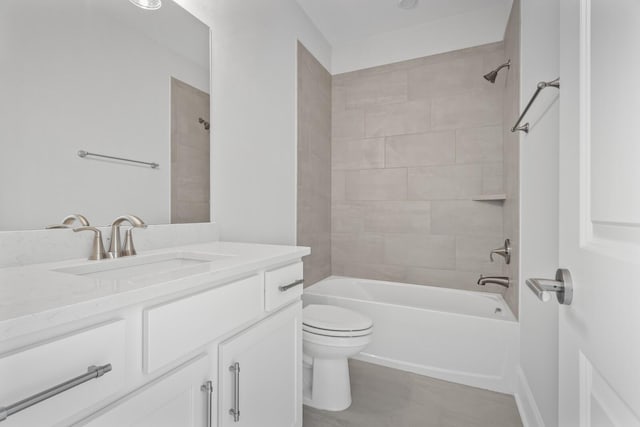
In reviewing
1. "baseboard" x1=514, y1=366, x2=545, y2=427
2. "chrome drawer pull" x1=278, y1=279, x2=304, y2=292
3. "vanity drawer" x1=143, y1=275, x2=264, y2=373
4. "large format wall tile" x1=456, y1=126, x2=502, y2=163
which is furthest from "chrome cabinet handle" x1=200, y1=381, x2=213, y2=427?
"large format wall tile" x1=456, y1=126, x2=502, y2=163

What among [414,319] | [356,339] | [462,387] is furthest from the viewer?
[414,319]

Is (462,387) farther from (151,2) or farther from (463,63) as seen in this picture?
(151,2)

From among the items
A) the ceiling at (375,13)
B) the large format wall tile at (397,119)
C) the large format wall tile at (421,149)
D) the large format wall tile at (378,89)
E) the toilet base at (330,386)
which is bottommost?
the toilet base at (330,386)

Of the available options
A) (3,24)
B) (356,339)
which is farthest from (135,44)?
(356,339)

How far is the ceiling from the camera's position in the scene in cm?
224

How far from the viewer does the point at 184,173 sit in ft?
5.06

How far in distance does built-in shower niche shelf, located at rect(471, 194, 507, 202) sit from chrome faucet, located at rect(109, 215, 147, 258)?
2.13 metres

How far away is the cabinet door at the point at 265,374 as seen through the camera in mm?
896

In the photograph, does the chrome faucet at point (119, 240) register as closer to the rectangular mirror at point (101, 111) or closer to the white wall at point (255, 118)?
the rectangular mirror at point (101, 111)

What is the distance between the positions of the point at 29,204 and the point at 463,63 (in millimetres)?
2767

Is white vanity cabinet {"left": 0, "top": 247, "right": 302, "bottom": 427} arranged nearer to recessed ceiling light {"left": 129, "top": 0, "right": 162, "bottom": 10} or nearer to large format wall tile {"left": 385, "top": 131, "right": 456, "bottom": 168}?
recessed ceiling light {"left": 129, "top": 0, "right": 162, "bottom": 10}

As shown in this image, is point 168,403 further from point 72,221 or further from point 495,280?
point 495,280

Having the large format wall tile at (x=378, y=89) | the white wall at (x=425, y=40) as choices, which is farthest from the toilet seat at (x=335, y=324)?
the white wall at (x=425, y=40)

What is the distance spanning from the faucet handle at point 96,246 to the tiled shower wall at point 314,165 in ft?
4.37
